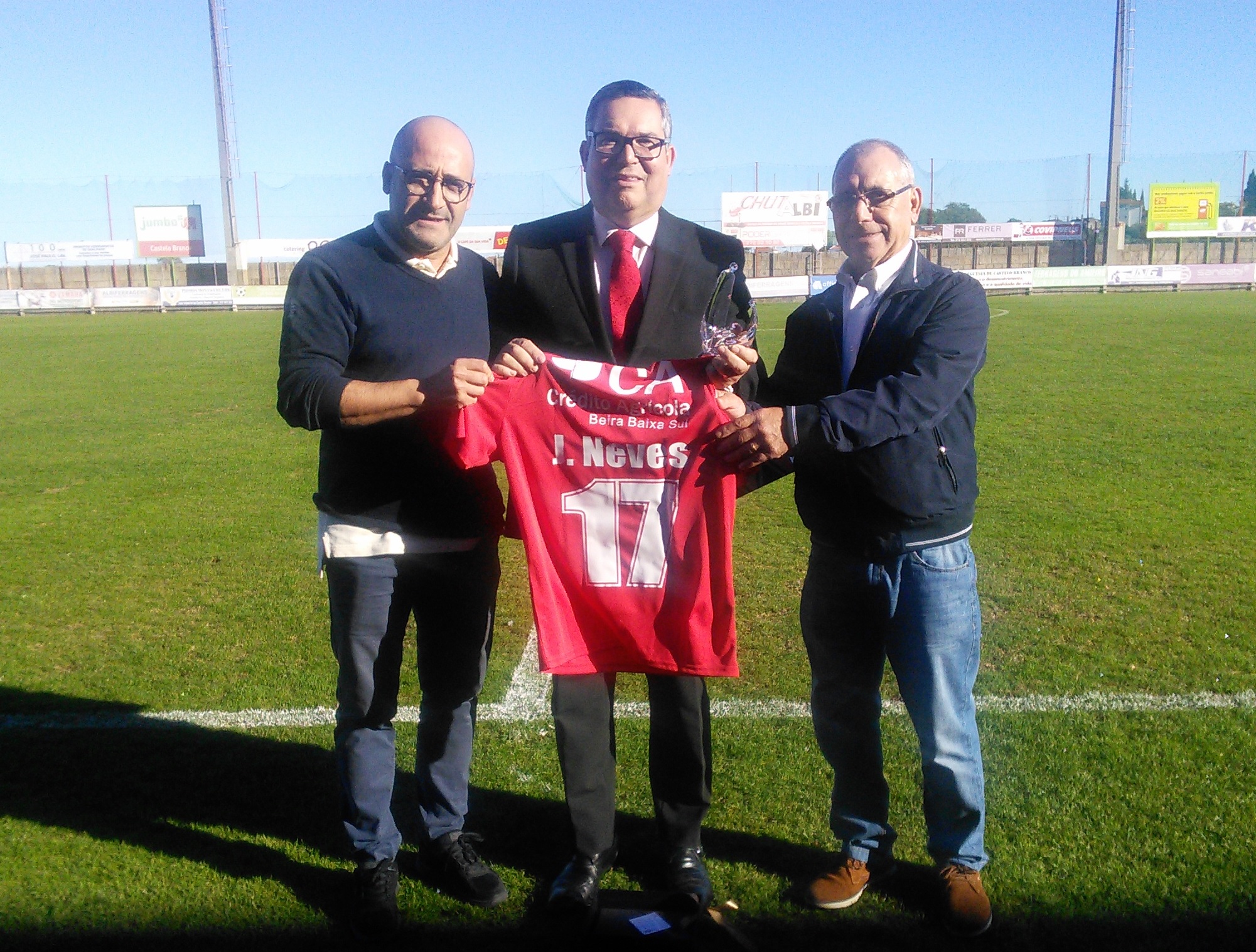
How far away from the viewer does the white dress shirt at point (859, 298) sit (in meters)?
3.04

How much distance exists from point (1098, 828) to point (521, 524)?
7.11 feet

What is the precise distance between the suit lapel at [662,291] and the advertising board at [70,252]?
66.0 metres

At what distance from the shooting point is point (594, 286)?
3061mm

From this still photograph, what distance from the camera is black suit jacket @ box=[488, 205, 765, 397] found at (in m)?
3.05

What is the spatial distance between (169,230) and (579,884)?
64337 millimetres

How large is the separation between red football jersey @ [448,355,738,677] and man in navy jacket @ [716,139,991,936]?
20cm

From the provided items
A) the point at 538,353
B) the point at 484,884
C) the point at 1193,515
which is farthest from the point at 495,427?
the point at 1193,515

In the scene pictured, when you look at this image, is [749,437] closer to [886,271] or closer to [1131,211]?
[886,271]

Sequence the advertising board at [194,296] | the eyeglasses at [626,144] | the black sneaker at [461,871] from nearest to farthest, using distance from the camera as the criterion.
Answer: the eyeglasses at [626,144]
the black sneaker at [461,871]
the advertising board at [194,296]

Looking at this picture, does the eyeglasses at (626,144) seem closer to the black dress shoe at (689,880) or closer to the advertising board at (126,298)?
the black dress shoe at (689,880)

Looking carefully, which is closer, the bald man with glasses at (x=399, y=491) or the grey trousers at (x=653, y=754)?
the bald man with glasses at (x=399, y=491)

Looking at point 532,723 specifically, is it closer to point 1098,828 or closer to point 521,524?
point 521,524

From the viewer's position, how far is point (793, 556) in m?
7.02

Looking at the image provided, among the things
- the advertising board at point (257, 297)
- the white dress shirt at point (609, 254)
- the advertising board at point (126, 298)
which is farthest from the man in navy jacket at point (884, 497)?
the advertising board at point (126, 298)
